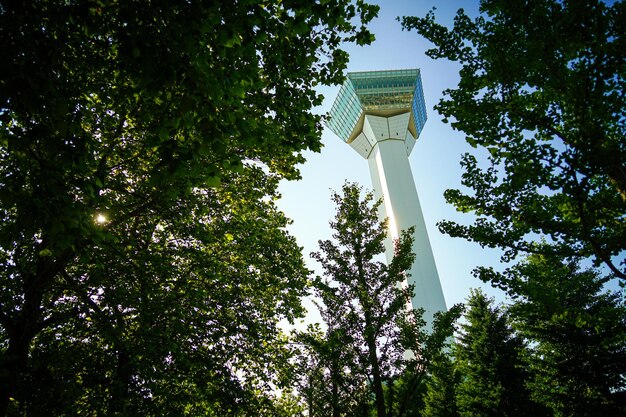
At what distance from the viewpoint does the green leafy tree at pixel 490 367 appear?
60.3 feet

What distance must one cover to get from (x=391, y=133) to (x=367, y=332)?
74.7 m

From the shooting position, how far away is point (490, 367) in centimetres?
1955

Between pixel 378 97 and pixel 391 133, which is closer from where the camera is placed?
pixel 378 97

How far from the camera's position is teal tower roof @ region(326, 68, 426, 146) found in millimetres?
73562

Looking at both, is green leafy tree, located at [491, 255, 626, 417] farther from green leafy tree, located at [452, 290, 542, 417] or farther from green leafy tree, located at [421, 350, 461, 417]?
green leafy tree, located at [421, 350, 461, 417]

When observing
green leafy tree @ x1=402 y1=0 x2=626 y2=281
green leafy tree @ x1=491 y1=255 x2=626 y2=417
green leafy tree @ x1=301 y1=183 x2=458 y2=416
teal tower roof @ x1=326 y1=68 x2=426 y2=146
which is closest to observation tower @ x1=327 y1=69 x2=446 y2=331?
teal tower roof @ x1=326 y1=68 x2=426 y2=146

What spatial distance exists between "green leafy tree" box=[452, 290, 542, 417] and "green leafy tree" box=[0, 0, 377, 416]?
52.5 ft

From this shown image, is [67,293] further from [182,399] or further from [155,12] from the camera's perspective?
[155,12]

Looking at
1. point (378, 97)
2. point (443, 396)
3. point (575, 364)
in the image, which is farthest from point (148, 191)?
point (378, 97)

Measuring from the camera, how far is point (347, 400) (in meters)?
12.4

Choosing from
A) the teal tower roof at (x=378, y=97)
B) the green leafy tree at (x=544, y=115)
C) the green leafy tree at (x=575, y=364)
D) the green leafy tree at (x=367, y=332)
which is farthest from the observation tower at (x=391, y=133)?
the green leafy tree at (x=544, y=115)

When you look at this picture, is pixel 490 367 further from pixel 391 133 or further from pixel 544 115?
pixel 391 133

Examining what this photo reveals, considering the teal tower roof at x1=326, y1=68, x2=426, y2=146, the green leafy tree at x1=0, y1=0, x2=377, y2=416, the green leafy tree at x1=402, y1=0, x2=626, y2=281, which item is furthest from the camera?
the teal tower roof at x1=326, y1=68, x2=426, y2=146

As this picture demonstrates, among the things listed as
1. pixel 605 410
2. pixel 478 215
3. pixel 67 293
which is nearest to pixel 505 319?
pixel 605 410
